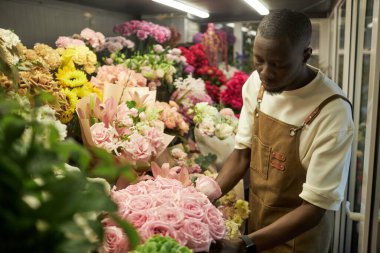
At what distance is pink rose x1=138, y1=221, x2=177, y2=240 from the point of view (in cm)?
90

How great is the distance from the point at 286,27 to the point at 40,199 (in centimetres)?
115

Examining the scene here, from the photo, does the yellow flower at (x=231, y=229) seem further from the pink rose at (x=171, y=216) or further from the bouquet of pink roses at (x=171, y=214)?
the pink rose at (x=171, y=216)

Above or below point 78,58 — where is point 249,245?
below

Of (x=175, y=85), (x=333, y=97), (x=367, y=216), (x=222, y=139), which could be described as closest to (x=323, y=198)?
(x=367, y=216)

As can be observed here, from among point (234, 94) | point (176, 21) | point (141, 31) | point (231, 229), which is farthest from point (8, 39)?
point (176, 21)

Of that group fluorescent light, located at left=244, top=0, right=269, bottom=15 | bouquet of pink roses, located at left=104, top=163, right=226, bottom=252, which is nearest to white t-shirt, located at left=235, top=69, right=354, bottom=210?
bouquet of pink roses, located at left=104, top=163, right=226, bottom=252

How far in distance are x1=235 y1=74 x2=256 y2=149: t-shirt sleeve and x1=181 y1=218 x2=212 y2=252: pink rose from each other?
878mm

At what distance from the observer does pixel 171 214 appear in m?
0.95

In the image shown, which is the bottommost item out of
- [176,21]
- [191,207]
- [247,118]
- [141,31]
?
[191,207]

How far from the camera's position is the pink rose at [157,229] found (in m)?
0.90

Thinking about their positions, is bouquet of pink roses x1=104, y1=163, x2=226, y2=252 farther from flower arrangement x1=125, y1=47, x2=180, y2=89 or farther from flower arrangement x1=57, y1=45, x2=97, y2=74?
flower arrangement x1=125, y1=47, x2=180, y2=89

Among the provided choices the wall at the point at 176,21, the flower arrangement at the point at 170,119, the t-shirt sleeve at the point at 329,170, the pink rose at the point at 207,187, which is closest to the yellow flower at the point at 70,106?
the flower arrangement at the point at 170,119

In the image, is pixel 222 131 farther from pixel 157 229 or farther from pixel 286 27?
pixel 157 229

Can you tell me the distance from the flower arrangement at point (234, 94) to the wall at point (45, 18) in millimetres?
984
